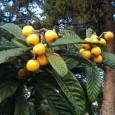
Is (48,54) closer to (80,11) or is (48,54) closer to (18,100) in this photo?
(18,100)

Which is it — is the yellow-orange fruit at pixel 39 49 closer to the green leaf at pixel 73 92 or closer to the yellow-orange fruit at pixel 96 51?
the green leaf at pixel 73 92

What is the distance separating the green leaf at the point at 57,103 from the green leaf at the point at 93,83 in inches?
4.3

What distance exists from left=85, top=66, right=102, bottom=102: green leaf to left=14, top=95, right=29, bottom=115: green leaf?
0.92 feet

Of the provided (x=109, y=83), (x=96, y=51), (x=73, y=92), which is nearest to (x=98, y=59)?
(x=96, y=51)

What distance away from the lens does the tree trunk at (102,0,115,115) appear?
24.2 ft

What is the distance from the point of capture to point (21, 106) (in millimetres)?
1554

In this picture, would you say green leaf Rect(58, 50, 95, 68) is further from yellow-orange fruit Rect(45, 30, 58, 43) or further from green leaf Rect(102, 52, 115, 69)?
Answer: green leaf Rect(102, 52, 115, 69)

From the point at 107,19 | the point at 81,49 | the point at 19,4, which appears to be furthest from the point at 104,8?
the point at 81,49

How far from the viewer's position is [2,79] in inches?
62.2

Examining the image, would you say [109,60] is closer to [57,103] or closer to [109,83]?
[57,103]

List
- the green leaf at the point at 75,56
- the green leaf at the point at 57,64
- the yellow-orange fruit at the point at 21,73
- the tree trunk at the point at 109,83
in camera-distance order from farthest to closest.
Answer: the tree trunk at the point at 109,83
the yellow-orange fruit at the point at 21,73
the green leaf at the point at 75,56
the green leaf at the point at 57,64

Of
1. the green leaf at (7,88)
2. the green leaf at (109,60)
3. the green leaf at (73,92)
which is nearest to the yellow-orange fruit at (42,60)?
the green leaf at (73,92)

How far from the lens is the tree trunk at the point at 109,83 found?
739cm

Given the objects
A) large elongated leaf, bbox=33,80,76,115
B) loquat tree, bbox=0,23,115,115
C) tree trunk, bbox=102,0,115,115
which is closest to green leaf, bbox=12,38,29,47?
loquat tree, bbox=0,23,115,115
